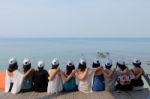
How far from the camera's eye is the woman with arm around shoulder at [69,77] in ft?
27.0

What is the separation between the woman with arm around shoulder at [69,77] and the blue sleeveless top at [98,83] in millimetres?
507

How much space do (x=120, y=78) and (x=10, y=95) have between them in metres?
2.75

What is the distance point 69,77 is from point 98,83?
752 mm

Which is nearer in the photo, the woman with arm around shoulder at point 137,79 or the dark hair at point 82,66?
the dark hair at point 82,66

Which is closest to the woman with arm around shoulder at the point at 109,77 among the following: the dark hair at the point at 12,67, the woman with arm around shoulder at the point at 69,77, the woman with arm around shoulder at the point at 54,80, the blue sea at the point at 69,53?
the woman with arm around shoulder at the point at 69,77

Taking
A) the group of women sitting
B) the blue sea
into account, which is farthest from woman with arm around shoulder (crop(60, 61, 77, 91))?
the blue sea

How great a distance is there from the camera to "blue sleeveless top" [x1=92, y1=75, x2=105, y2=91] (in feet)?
27.3

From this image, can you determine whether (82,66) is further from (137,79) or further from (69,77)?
(137,79)

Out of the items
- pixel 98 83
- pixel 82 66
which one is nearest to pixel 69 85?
pixel 82 66

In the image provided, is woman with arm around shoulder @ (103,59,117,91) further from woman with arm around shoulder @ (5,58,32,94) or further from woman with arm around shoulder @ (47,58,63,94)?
woman with arm around shoulder @ (5,58,32,94)

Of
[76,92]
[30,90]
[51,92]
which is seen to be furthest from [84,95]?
[30,90]

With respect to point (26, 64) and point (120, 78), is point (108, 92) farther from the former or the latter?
point (26, 64)

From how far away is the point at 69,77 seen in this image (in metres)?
8.22

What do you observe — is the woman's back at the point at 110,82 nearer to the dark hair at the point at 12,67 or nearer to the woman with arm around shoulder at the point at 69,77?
the woman with arm around shoulder at the point at 69,77
